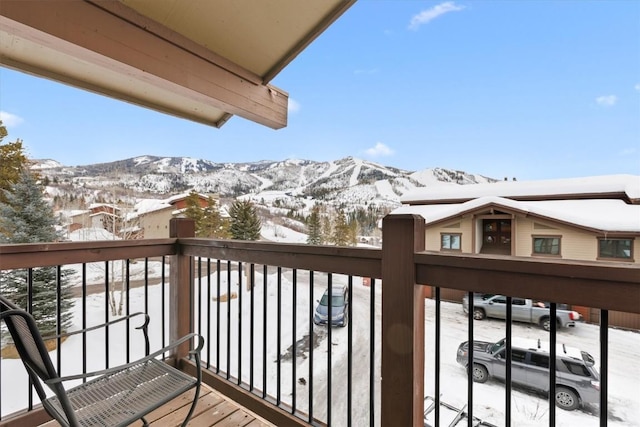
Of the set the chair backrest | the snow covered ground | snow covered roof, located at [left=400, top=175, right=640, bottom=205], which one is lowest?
the snow covered ground

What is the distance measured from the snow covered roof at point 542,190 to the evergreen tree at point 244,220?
357 centimetres

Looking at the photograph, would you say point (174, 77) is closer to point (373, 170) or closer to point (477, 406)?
point (373, 170)

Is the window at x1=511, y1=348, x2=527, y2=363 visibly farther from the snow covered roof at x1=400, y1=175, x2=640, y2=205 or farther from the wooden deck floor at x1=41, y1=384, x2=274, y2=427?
the snow covered roof at x1=400, y1=175, x2=640, y2=205

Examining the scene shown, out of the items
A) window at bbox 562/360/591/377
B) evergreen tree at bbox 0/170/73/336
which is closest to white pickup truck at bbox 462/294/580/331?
window at bbox 562/360/591/377

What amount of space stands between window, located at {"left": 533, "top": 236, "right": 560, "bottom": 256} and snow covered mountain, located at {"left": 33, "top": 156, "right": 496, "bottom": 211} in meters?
1.08

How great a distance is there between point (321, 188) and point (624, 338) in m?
3.71

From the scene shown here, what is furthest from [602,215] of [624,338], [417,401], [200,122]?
[200,122]

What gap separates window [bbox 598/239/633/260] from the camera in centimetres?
280

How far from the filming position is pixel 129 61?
49.0 inches

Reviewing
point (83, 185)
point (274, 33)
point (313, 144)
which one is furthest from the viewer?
point (313, 144)

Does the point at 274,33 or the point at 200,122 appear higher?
the point at 274,33

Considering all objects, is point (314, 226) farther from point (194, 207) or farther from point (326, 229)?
point (194, 207)

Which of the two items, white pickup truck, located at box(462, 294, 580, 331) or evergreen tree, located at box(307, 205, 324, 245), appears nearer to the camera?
white pickup truck, located at box(462, 294, 580, 331)

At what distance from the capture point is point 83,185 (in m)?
6.59
